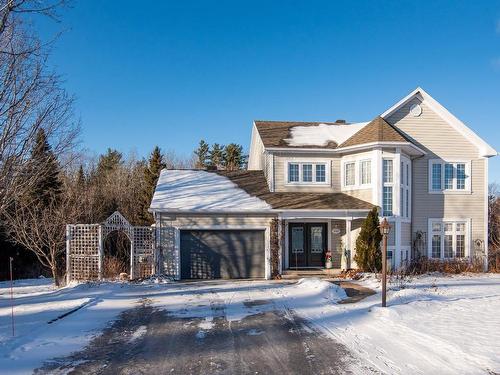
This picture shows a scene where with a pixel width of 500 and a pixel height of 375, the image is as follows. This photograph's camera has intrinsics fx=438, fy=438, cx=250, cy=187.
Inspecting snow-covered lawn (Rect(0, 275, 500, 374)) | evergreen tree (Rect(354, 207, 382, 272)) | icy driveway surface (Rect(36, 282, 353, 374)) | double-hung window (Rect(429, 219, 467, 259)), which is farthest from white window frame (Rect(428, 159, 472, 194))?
icy driveway surface (Rect(36, 282, 353, 374))

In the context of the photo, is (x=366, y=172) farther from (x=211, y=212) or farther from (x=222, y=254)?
(x=222, y=254)

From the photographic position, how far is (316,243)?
19.4m

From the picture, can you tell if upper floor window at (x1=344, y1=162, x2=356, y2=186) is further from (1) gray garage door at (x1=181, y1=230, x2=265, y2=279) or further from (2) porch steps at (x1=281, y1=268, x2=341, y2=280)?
(1) gray garage door at (x1=181, y1=230, x2=265, y2=279)

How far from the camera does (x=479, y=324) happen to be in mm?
8766

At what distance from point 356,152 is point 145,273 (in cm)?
1012

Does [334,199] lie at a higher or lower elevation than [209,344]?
higher

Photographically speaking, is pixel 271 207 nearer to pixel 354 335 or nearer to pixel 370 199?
pixel 370 199

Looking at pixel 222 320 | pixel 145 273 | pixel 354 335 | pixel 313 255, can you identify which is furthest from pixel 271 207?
pixel 354 335

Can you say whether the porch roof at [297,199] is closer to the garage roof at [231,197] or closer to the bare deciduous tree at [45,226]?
the garage roof at [231,197]

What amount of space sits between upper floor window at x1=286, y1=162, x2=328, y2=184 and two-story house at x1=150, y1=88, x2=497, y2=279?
0.04 m

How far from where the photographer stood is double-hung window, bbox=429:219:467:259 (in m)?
19.5

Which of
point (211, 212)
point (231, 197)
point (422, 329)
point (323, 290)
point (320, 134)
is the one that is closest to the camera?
point (422, 329)

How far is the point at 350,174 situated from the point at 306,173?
1936 mm

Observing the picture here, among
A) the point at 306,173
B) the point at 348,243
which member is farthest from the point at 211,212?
the point at 348,243
